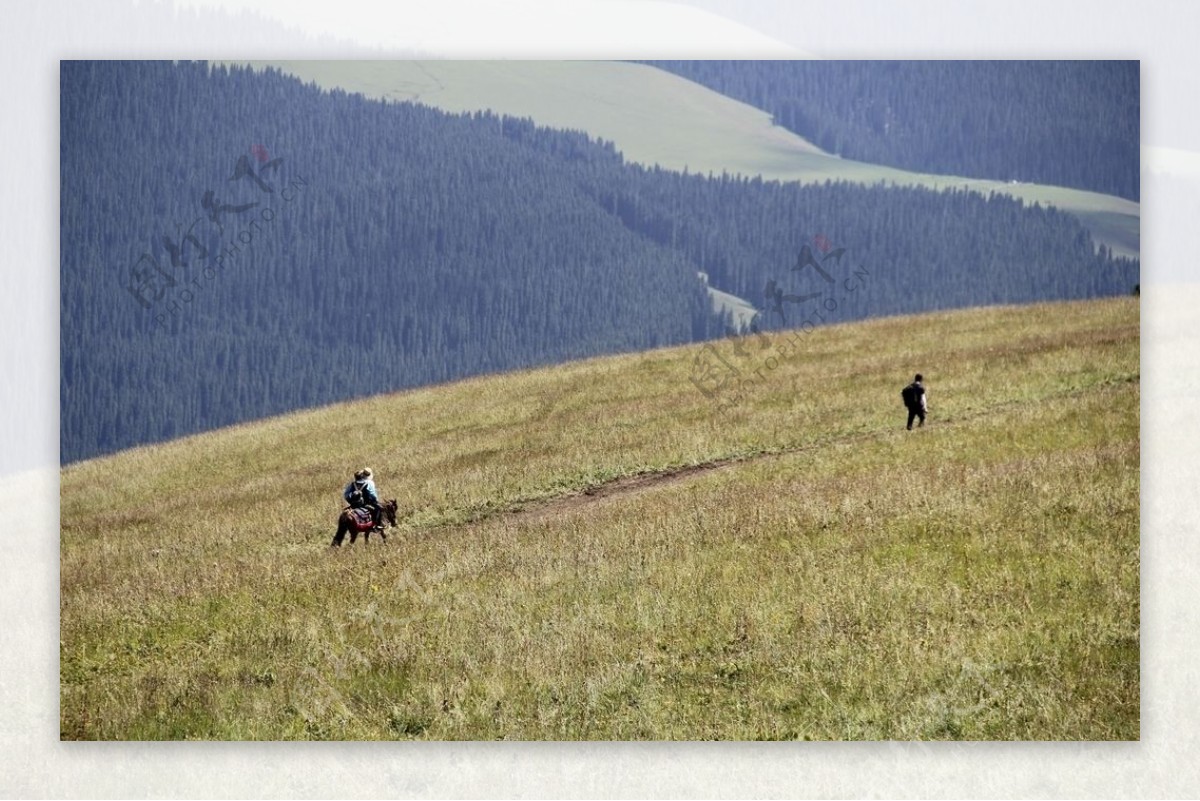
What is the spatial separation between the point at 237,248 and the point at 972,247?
840 centimetres

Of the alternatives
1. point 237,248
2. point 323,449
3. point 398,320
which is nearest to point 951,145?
point 237,248

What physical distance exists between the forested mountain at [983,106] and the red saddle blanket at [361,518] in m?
6.26

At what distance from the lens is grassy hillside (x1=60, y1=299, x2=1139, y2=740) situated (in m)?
11.4

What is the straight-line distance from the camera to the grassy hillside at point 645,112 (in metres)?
13.4

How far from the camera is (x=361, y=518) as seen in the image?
50.2 feet

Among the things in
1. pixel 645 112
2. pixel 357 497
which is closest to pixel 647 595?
pixel 357 497

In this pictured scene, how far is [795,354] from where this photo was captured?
61.6ft

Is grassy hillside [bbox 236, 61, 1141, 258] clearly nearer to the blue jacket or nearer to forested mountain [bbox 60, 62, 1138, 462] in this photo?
forested mountain [bbox 60, 62, 1138, 462]

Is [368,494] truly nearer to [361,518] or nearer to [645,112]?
[361,518]

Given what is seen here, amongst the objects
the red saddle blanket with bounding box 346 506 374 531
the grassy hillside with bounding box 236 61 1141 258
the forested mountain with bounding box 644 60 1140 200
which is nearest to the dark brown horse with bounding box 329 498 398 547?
the red saddle blanket with bounding box 346 506 374 531

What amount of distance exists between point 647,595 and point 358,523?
451cm

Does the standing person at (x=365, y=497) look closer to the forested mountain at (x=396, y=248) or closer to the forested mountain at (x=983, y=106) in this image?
the forested mountain at (x=396, y=248)

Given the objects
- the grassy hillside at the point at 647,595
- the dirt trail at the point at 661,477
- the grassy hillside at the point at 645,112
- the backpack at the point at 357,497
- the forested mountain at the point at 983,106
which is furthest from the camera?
the dirt trail at the point at 661,477

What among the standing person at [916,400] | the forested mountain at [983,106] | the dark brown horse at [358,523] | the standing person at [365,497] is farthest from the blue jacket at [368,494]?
the standing person at [916,400]
